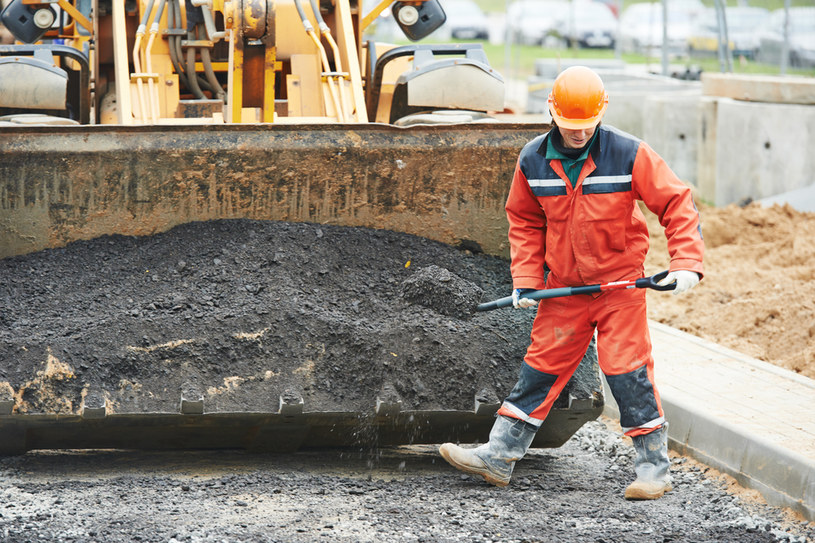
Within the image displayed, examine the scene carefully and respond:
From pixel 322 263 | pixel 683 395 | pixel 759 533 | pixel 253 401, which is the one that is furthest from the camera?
pixel 683 395

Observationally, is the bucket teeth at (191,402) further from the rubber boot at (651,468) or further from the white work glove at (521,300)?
the rubber boot at (651,468)

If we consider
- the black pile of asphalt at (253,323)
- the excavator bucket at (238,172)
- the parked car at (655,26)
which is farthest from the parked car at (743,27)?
the black pile of asphalt at (253,323)

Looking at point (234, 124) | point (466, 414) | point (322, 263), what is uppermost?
point (234, 124)

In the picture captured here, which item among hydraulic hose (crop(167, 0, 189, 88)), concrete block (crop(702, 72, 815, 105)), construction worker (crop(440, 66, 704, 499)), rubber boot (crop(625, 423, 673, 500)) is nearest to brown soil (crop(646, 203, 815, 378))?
concrete block (crop(702, 72, 815, 105))

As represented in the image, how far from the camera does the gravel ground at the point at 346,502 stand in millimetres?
3830

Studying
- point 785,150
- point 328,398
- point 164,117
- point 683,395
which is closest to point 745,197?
point 785,150

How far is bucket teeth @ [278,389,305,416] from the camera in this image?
14.0 feet

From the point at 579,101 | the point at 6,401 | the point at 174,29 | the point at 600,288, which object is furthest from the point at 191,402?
the point at 174,29

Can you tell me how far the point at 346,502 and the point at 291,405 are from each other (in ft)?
1.50

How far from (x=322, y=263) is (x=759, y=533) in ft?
7.43

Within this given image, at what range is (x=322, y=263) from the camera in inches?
193

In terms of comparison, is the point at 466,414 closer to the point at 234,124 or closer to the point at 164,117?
the point at 234,124

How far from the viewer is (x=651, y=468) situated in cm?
434

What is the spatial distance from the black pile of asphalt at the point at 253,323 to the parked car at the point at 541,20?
25.7 meters
